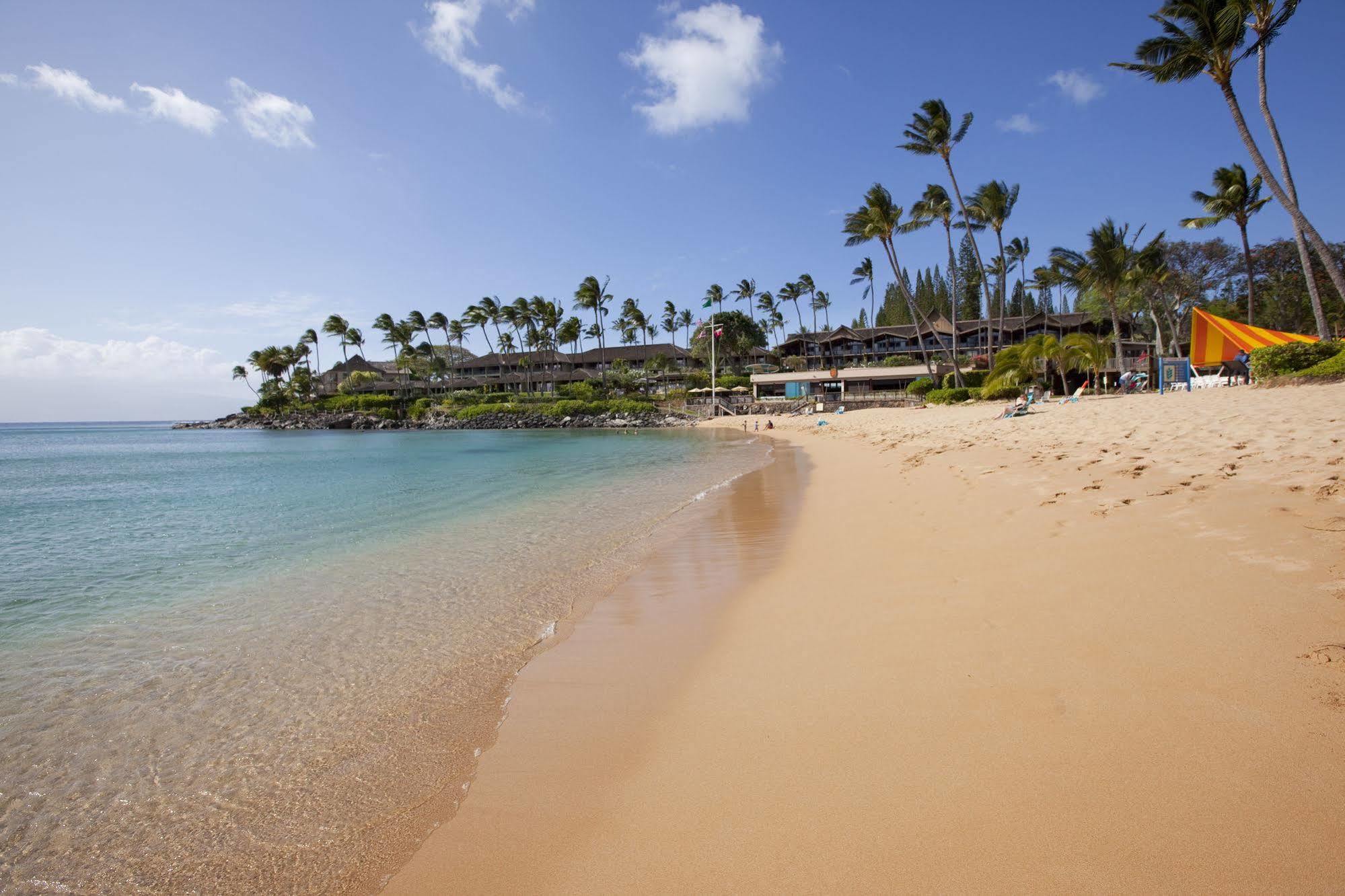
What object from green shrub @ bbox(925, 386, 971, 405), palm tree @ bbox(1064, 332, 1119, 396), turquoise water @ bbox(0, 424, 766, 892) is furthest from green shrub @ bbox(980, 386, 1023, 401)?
turquoise water @ bbox(0, 424, 766, 892)

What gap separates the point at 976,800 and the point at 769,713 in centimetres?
124

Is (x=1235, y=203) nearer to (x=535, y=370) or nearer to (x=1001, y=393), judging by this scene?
(x=1001, y=393)

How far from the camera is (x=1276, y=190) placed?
59.7 feet

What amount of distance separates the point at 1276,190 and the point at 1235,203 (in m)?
18.4

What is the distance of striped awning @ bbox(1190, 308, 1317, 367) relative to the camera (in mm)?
24016

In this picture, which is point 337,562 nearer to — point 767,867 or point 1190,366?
point 767,867

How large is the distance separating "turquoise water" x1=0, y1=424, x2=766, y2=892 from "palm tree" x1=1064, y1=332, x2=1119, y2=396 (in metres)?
26.7

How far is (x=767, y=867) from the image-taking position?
2.28m

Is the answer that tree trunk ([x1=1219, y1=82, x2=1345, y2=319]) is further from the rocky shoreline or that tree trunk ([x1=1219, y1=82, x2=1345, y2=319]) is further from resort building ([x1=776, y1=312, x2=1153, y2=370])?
the rocky shoreline

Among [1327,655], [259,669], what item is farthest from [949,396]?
[259,669]

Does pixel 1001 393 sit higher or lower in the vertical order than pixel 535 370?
lower

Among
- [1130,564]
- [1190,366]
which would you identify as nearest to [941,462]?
[1130,564]

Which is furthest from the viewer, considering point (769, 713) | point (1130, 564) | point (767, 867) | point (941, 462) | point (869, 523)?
point (941, 462)

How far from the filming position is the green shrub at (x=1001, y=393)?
32.0 metres
